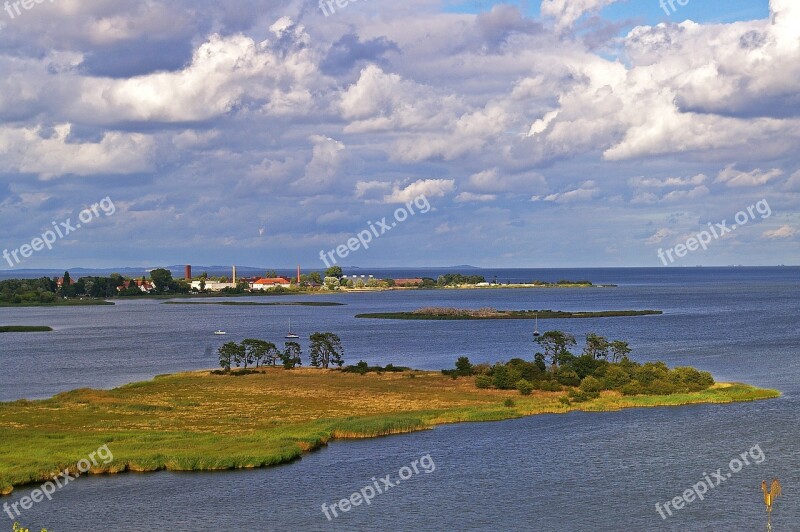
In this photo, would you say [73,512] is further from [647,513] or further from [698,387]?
[698,387]

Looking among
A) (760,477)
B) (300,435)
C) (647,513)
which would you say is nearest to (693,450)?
(760,477)

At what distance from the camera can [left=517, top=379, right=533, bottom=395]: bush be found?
84625 mm

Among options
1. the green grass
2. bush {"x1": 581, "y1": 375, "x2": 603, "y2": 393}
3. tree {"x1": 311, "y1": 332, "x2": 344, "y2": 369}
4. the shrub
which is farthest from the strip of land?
the green grass

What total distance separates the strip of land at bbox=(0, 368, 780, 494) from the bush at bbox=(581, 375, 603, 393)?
1.03 meters

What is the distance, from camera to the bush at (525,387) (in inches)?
3332

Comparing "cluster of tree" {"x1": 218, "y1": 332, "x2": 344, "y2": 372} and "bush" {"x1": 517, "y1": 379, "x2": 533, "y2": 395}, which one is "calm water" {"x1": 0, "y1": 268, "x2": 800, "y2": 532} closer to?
"bush" {"x1": 517, "y1": 379, "x2": 533, "y2": 395}

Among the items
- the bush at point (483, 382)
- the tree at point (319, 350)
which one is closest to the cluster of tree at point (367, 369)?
the tree at point (319, 350)

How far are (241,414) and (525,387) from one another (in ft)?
89.9

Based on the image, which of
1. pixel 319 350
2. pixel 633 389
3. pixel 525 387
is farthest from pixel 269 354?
pixel 633 389

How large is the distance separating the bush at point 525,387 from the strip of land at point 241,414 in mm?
1068

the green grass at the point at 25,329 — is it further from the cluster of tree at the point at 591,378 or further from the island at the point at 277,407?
the cluster of tree at the point at 591,378

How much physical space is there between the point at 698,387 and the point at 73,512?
58.8m

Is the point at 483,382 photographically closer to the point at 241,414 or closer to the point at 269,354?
the point at 241,414

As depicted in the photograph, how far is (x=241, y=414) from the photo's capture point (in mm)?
74062
